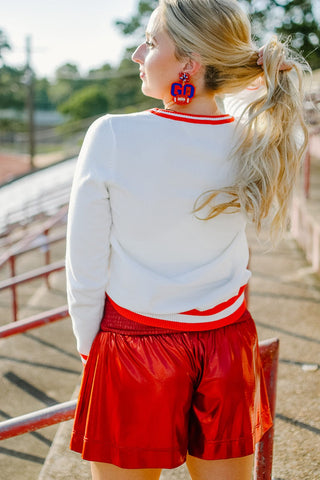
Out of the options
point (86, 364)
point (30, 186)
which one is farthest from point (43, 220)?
point (86, 364)

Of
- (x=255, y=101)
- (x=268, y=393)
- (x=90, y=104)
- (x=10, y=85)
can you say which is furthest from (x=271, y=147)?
(x=90, y=104)

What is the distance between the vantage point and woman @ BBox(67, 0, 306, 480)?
1.23 metres

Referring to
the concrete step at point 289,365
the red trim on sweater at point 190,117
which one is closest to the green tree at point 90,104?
the concrete step at point 289,365

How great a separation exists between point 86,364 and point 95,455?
0.21 metres

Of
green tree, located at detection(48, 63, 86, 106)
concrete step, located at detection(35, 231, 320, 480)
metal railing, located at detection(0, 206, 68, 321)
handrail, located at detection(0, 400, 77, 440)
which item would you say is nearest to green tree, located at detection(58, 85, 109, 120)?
green tree, located at detection(48, 63, 86, 106)

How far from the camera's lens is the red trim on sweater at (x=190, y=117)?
1.23m

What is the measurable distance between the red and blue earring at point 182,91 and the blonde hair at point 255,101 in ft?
0.16

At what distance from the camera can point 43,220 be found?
881 centimetres

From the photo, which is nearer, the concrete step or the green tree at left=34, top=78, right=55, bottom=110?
the concrete step

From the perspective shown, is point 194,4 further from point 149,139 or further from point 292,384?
point 292,384

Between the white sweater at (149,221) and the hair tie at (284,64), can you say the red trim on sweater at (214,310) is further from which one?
the hair tie at (284,64)

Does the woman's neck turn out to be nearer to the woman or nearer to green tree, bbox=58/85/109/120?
the woman

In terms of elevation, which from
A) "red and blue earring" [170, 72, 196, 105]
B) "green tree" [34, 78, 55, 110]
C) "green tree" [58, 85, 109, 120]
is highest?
"red and blue earring" [170, 72, 196, 105]

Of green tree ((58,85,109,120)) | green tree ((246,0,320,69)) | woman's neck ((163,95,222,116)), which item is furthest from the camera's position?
green tree ((58,85,109,120))
